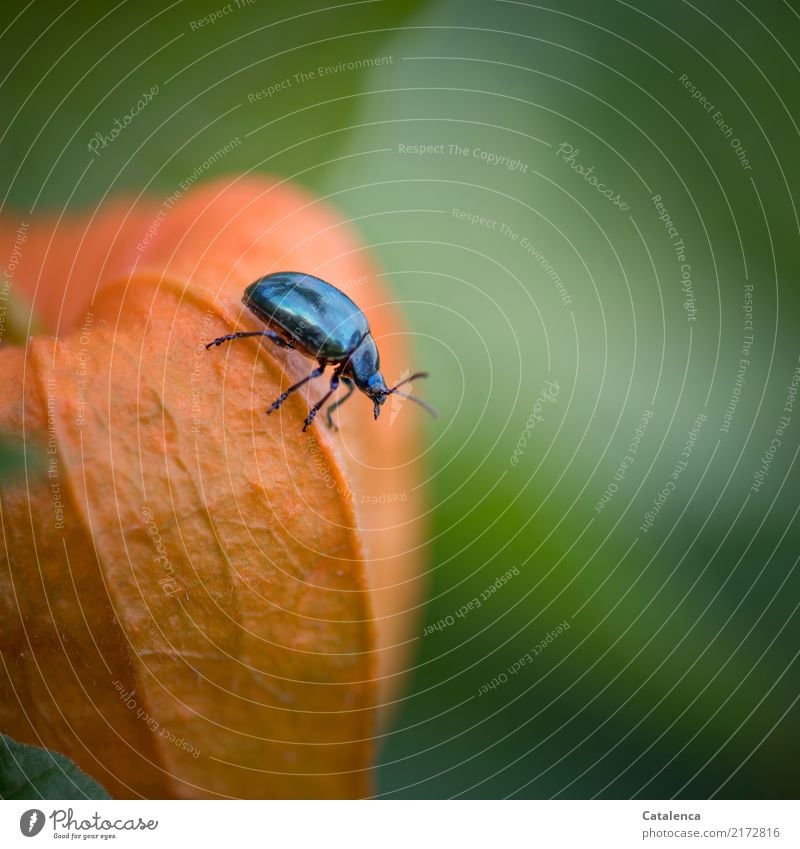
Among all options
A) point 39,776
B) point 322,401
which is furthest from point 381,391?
point 39,776

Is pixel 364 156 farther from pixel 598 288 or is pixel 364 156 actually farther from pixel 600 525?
pixel 600 525

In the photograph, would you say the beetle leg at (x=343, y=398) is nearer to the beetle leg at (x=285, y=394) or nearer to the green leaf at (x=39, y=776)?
the beetle leg at (x=285, y=394)

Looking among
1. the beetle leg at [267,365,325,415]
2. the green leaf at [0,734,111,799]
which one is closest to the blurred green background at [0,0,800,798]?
the beetle leg at [267,365,325,415]

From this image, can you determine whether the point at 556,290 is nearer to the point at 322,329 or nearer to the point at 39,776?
the point at 322,329

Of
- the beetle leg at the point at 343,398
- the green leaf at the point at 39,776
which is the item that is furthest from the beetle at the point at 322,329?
the green leaf at the point at 39,776

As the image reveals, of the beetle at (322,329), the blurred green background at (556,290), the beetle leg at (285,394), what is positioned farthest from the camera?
the blurred green background at (556,290)
